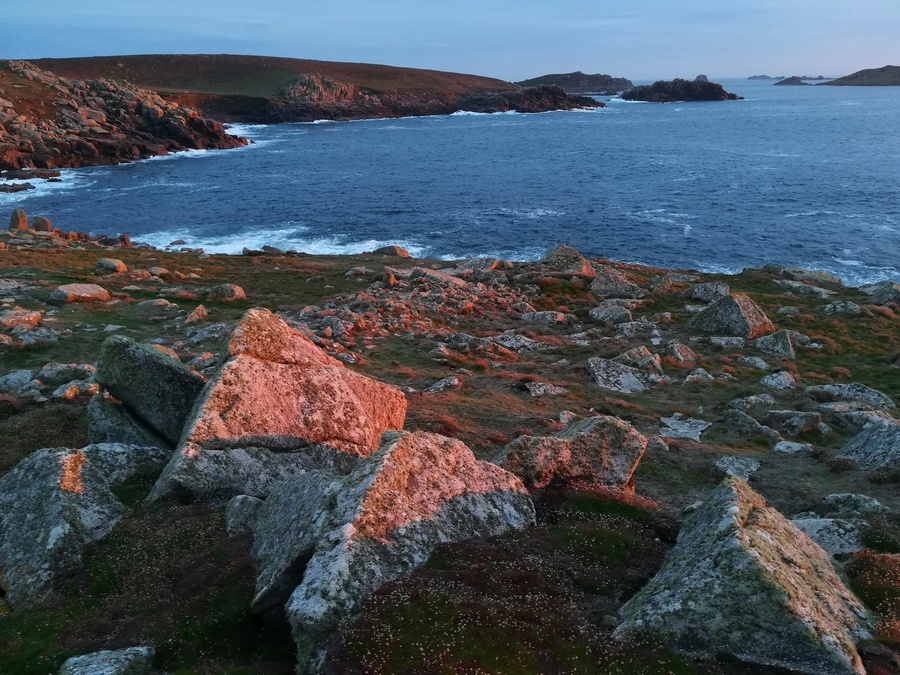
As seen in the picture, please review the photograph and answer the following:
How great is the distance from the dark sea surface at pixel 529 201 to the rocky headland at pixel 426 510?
43.7 meters

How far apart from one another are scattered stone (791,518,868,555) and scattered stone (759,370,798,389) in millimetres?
18292

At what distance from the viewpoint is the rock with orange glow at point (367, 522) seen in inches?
472

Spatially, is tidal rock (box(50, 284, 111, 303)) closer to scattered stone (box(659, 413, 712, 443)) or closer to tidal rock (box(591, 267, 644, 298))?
scattered stone (box(659, 413, 712, 443))

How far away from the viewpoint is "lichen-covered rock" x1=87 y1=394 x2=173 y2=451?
2075cm

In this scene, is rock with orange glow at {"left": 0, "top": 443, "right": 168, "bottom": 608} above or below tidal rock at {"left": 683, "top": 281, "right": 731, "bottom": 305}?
above

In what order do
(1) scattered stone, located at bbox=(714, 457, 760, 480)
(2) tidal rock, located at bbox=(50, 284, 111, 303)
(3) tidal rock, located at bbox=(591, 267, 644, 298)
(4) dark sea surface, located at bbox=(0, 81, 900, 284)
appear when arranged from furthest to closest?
1. (4) dark sea surface, located at bbox=(0, 81, 900, 284)
2. (3) tidal rock, located at bbox=(591, 267, 644, 298)
3. (2) tidal rock, located at bbox=(50, 284, 111, 303)
4. (1) scattered stone, located at bbox=(714, 457, 760, 480)

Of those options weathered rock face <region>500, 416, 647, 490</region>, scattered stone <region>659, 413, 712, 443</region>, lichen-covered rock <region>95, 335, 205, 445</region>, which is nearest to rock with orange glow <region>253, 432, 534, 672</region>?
weathered rock face <region>500, 416, 647, 490</region>

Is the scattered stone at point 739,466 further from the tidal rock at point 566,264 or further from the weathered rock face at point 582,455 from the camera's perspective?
the tidal rock at point 566,264

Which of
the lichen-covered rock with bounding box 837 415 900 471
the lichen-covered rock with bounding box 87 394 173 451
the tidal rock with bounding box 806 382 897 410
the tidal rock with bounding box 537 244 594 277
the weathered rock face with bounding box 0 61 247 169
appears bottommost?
the tidal rock with bounding box 806 382 897 410

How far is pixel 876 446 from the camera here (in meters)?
25.3

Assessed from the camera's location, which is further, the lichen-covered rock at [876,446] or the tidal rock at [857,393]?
the tidal rock at [857,393]

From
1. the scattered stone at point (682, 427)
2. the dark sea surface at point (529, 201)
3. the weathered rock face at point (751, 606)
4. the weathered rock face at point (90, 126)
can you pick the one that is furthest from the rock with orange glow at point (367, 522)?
the weathered rock face at point (90, 126)

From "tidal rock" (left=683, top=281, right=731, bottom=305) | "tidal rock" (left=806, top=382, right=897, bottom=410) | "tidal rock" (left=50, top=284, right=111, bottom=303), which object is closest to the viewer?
"tidal rock" (left=806, top=382, right=897, bottom=410)

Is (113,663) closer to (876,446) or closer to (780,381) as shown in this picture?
(876,446)
